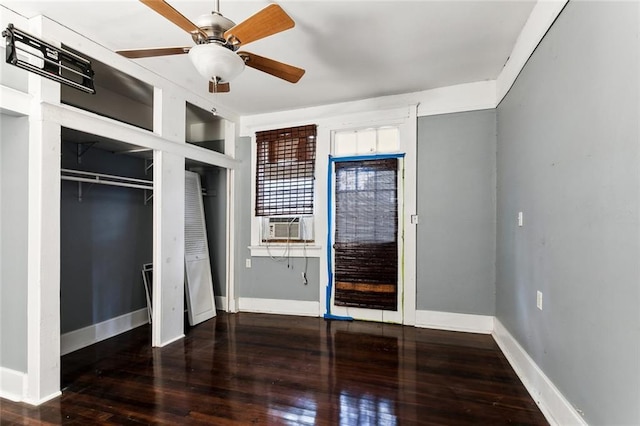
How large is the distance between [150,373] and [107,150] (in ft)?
8.09

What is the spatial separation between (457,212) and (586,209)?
2.20 metres

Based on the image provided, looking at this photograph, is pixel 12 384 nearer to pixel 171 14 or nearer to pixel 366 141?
pixel 171 14

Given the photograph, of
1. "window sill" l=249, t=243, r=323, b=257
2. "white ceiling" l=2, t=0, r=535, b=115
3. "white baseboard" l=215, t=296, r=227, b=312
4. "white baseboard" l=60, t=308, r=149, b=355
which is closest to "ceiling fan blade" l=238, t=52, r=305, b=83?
"white ceiling" l=2, t=0, r=535, b=115

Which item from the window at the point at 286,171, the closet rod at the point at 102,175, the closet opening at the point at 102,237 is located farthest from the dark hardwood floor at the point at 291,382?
the closet rod at the point at 102,175

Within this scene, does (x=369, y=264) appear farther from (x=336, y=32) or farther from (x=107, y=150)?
(x=107, y=150)

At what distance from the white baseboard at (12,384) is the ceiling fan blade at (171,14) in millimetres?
2676

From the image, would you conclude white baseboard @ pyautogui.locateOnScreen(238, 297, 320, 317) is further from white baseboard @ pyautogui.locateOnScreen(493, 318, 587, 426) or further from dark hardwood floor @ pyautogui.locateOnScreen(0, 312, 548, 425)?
white baseboard @ pyautogui.locateOnScreen(493, 318, 587, 426)

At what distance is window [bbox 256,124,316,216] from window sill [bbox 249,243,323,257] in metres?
0.46

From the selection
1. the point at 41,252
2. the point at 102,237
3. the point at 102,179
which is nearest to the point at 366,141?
the point at 102,179

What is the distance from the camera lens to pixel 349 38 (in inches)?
108

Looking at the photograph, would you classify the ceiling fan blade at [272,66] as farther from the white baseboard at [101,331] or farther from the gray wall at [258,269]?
the white baseboard at [101,331]

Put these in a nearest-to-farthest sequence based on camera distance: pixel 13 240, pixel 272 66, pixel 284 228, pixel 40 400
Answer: pixel 272 66 < pixel 40 400 < pixel 13 240 < pixel 284 228

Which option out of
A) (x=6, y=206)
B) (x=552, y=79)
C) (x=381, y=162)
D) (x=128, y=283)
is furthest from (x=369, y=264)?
(x=6, y=206)

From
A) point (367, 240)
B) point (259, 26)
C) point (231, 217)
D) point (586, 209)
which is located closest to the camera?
point (586, 209)
